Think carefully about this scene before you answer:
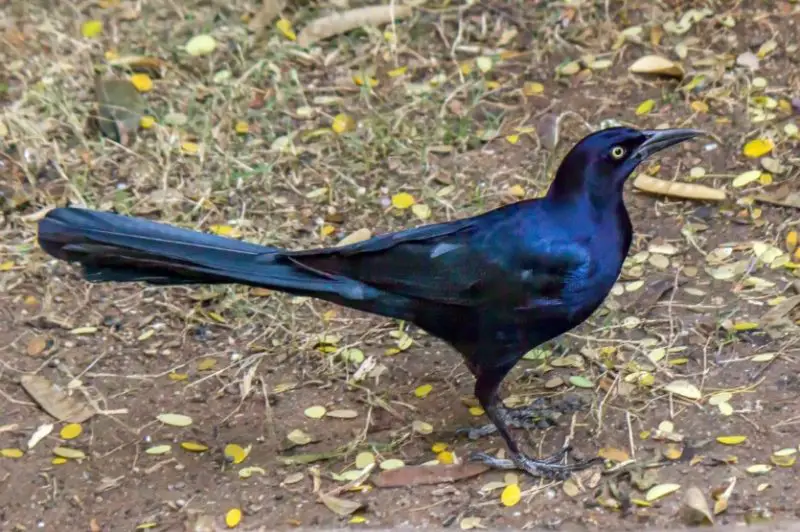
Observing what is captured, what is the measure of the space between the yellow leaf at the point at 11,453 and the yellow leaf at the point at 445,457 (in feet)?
4.79

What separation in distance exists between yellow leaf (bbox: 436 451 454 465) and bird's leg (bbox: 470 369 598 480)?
0.07 meters

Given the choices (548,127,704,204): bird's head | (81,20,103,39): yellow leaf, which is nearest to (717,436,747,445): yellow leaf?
(548,127,704,204): bird's head

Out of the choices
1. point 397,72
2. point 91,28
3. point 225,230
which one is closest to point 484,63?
point 397,72

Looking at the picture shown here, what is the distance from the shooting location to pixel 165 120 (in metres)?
5.57

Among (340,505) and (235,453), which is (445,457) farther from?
(235,453)

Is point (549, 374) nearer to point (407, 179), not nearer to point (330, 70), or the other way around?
point (407, 179)

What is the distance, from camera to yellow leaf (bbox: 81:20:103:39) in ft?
20.1

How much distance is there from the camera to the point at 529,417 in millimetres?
3943

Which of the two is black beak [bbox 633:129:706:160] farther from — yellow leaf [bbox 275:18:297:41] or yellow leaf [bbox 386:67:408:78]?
yellow leaf [bbox 275:18:297:41]

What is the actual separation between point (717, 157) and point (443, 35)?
1.68 metres

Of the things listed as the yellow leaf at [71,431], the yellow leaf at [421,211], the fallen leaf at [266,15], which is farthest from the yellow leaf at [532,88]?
the yellow leaf at [71,431]

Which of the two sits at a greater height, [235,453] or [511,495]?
[511,495]

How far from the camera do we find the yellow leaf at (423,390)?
4109mm

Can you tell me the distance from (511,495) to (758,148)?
Answer: 230cm
